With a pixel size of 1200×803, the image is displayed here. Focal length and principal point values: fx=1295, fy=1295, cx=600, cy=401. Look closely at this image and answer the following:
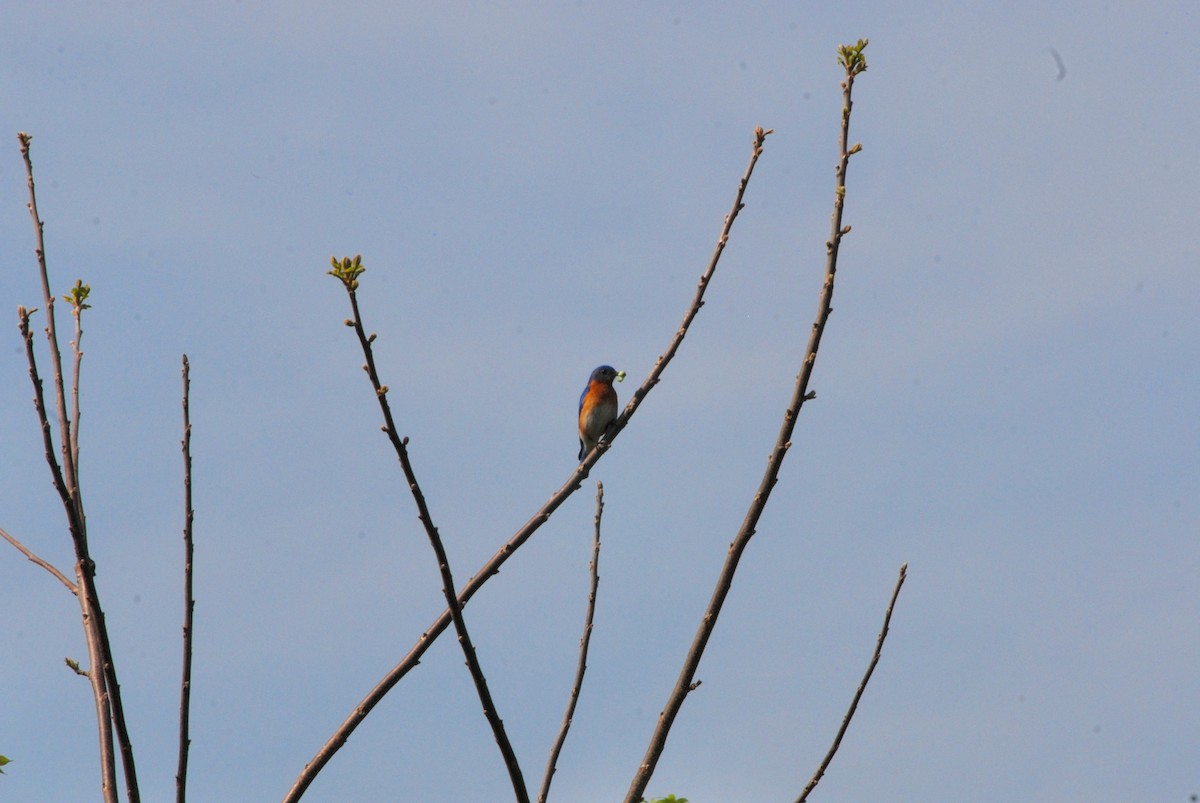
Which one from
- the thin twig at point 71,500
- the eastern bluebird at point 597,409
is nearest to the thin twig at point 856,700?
the thin twig at point 71,500

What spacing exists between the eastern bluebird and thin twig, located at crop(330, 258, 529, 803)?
10348 millimetres

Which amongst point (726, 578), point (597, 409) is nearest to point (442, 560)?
point (726, 578)

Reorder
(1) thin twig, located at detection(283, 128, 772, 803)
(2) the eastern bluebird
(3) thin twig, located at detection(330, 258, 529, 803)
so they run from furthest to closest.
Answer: (2) the eastern bluebird < (1) thin twig, located at detection(283, 128, 772, 803) < (3) thin twig, located at detection(330, 258, 529, 803)

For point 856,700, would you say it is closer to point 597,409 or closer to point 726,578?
point 726,578

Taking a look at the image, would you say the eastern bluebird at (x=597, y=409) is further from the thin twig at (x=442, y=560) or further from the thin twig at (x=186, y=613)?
the thin twig at (x=442, y=560)

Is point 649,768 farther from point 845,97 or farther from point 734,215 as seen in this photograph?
point 845,97

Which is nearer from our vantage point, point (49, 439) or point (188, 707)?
point (49, 439)

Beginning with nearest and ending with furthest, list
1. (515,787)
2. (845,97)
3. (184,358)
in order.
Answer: (515,787), (845,97), (184,358)

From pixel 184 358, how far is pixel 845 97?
287 cm

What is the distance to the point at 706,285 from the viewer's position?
4.64 metres

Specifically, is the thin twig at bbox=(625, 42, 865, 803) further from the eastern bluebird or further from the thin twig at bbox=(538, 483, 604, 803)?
the eastern bluebird

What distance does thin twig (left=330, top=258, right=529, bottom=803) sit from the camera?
127 inches

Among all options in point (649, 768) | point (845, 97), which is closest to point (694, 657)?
point (649, 768)

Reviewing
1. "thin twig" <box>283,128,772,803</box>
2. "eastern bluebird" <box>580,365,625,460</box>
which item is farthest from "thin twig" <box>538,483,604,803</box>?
"eastern bluebird" <box>580,365,625,460</box>
